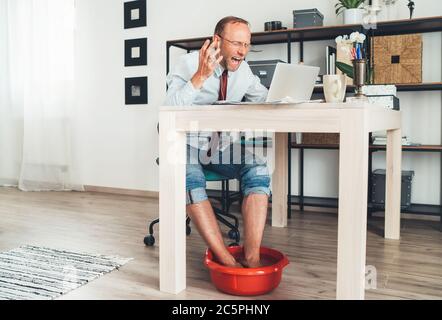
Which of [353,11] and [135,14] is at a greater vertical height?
[135,14]

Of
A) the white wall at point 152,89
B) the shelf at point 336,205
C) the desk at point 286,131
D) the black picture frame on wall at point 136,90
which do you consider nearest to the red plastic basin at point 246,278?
the desk at point 286,131

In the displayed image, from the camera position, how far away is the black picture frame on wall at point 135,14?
4.16 meters

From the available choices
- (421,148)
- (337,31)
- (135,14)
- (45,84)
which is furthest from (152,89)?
(421,148)

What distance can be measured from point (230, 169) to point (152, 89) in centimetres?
224

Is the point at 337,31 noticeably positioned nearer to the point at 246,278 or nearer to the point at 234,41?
the point at 234,41

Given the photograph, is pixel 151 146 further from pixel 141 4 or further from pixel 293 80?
pixel 293 80

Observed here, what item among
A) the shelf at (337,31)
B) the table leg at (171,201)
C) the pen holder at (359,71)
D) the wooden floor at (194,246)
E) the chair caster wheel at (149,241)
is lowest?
the wooden floor at (194,246)

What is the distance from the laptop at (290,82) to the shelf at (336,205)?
1.50 m

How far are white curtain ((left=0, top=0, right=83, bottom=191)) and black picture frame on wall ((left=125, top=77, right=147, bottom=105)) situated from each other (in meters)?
0.61

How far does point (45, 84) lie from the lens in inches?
175

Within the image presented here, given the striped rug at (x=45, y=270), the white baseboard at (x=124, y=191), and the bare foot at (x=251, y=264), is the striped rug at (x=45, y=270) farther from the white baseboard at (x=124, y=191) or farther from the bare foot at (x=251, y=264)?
the white baseboard at (x=124, y=191)

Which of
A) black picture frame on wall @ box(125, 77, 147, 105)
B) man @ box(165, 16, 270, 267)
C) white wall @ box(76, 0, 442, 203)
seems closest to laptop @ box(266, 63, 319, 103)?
man @ box(165, 16, 270, 267)
